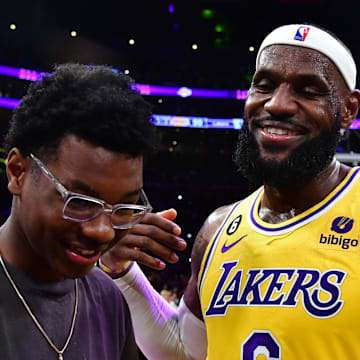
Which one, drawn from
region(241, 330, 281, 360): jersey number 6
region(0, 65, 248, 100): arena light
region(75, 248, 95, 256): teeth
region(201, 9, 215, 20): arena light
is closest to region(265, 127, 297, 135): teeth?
region(241, 330, 281, 360): jersey number 6

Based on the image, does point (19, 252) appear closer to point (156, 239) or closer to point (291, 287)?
point (156, 239)

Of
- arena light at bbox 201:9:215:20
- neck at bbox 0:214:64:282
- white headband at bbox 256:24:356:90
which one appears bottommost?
neck at bbox 0:214:64:282

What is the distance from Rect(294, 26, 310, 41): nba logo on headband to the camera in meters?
1.88

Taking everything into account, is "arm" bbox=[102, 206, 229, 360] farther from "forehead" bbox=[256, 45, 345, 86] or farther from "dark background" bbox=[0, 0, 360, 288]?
"dark background" bbox=[0, 0, 360, 288]

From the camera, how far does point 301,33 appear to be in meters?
1.89

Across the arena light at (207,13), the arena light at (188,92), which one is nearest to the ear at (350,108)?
the arena light at (207,13)

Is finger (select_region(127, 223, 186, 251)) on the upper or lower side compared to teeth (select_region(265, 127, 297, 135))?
lower

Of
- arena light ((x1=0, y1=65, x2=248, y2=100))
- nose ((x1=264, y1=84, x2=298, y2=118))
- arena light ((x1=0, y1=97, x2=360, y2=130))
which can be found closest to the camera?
nose ((x1=264, y1=84, x2=298, y2=118))

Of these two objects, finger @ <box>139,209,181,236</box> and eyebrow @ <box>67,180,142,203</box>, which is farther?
finger @ <box>139,209,181,236</box>

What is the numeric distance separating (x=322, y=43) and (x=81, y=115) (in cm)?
113

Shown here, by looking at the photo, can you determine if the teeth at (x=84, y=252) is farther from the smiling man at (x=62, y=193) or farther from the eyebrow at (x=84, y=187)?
the eyebrow at (x=84, y=187)

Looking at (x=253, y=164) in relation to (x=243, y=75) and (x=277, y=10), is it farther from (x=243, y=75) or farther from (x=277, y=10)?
(x=243, y=75)

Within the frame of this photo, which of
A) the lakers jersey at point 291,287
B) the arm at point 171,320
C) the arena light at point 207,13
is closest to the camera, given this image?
the lakers jersey at point 291,287

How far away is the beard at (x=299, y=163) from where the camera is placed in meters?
1.76
